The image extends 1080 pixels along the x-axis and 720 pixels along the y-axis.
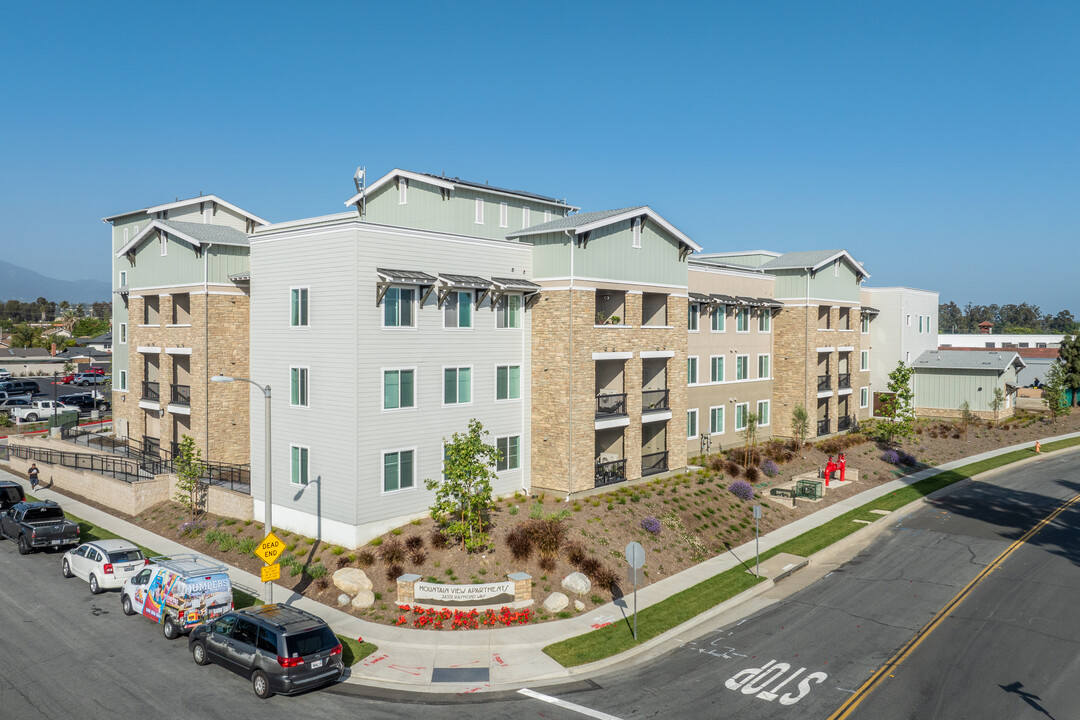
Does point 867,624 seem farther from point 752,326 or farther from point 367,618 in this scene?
point 752,326

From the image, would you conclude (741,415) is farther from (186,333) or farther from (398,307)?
(186,333)

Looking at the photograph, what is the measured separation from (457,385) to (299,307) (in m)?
7.05

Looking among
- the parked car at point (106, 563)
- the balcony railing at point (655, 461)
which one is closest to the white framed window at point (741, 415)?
the balcony railing at point (655, 461)

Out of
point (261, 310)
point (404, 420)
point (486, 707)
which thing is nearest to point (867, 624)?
point (486, 707)

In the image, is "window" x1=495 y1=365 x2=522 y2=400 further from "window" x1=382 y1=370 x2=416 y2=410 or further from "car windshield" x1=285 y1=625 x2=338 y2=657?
"car windshield" x1=285 y1=625 x2=338 y2=657

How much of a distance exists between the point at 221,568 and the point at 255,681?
5936 mm

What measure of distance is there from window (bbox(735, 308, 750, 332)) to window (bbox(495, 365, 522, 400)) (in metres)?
19.2

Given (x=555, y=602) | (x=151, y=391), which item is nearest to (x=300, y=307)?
(x=555, y=602)

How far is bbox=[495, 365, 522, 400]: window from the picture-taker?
3189 centimetres

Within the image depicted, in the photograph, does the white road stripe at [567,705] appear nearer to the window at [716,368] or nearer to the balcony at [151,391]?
the window at [716,368]

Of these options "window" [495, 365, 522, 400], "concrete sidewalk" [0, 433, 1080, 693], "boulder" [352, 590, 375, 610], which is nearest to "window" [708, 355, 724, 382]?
"window" [495, 365, 522, 400]

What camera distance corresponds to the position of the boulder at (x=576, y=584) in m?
25.0

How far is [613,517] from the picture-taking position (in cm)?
3053

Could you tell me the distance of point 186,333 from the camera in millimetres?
37969
